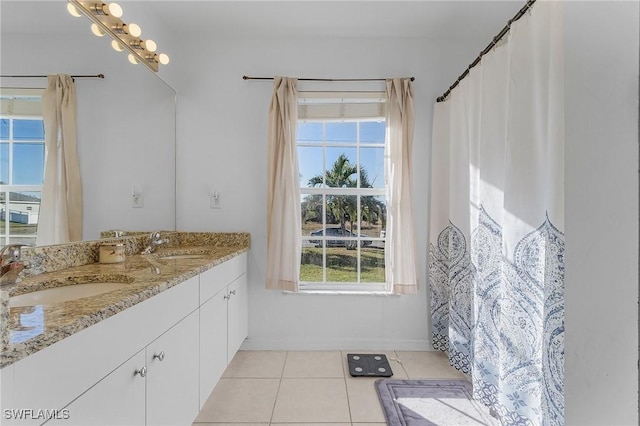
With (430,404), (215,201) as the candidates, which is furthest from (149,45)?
(430,404)

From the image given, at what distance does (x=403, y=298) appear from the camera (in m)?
2.35

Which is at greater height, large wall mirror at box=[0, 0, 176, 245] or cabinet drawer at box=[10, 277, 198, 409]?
large wall mirror at box=[0, 0, 176, 245]

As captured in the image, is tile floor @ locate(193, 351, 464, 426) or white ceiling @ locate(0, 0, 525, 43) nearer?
tile floor @ locate(193, 351, 464, 426)

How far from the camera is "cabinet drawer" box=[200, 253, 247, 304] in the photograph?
152cm

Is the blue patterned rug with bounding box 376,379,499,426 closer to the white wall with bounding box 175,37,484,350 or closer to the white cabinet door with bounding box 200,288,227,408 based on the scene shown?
the white wall with bounding box 175,37,484,350

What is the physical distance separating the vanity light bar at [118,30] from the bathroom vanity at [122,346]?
1.18m

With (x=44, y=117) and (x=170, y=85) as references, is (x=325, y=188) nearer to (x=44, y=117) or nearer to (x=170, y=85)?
(x=170, y=85)

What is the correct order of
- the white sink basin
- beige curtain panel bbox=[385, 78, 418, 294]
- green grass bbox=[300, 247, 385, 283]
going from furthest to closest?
green grass bbox=[300, 247, 385, 283]
beige curtain panel bbox=[385, 78, 418, 294]
the white sink basin

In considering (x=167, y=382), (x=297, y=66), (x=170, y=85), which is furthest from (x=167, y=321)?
(x=297, y=66)

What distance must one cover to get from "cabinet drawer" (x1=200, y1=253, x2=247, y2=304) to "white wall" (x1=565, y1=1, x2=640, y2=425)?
57.5 inches

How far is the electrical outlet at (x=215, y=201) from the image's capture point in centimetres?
235

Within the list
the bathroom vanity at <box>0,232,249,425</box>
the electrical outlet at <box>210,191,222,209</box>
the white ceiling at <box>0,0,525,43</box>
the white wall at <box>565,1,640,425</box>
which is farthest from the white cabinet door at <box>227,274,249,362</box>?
the white ceiling at <box>0,0,525,43</box>

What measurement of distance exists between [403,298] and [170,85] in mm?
2533

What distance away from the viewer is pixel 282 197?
7.35 feet
